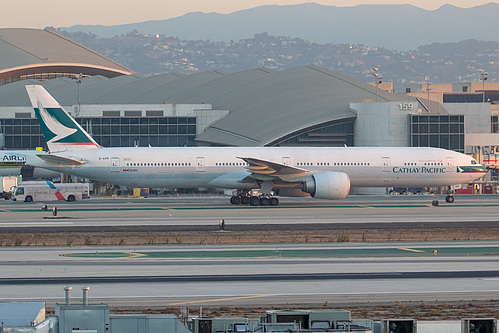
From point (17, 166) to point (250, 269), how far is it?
6536 centimetres

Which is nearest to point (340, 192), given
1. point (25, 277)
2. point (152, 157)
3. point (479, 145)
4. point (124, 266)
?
point (152, 157)

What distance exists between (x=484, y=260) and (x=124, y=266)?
47.7 feet

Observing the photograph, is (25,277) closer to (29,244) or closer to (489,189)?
(29,244)

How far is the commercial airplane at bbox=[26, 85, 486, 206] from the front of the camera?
6212cm

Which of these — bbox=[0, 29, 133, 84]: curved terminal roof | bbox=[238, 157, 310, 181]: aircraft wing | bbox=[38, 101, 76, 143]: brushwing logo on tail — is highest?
bbox=[0, 29, 133, 84]: curved terminal roof

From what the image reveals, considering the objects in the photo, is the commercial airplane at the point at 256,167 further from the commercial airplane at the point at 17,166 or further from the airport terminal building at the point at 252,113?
the commercial airplane at the point at 17,166

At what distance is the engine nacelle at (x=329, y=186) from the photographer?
59.1 m

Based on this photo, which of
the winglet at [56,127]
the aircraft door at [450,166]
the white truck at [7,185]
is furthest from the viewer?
the white truck at [7,185]

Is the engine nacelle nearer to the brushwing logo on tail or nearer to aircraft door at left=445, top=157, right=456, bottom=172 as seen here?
aircraft door at left=445, top=157, right=456, bottom=172

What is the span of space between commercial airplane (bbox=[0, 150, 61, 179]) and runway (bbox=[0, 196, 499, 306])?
41.1 metres

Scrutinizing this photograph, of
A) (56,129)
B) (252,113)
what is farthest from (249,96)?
(56,129)

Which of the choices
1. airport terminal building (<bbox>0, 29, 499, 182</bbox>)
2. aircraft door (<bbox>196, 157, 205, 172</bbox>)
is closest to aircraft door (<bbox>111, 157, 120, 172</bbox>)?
aircraft door (<bbox>196, 157, 205, 172</bbox>)

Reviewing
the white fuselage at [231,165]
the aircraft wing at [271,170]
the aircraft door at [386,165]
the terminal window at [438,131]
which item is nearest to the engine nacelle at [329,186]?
the aircraft wing at [271,170]

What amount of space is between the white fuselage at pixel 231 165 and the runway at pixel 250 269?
45.2ft
